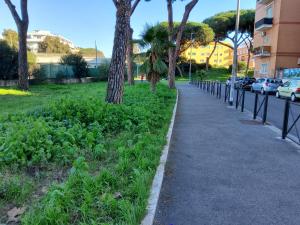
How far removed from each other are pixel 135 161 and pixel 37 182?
146 cm

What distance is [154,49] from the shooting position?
15000mm

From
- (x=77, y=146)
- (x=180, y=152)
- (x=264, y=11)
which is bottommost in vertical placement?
(x=180, y=152)

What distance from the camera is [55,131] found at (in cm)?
512

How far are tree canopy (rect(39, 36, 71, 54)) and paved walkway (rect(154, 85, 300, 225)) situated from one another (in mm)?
82999

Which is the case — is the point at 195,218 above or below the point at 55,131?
below

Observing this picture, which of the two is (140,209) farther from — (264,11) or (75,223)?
(264,11)

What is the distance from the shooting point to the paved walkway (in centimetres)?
350

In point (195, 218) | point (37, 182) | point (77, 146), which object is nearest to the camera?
point (195, 218)

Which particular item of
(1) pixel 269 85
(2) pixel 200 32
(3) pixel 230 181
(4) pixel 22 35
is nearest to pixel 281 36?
(1) pixel 269 85

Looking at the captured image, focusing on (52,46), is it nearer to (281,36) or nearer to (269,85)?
(281,36)

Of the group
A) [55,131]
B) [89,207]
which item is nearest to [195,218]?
[89,207]

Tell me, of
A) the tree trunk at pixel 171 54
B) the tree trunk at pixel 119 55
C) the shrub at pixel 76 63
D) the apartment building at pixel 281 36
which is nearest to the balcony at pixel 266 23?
the apartment building at pixel 281 36

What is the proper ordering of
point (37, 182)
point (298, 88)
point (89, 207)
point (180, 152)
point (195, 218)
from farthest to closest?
point (298, 88) < point (180, 152) < point (37, 182) < point (195, 218) < point (89, 207)

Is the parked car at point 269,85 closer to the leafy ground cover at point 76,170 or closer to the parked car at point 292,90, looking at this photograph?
the parked car at point 292,90
